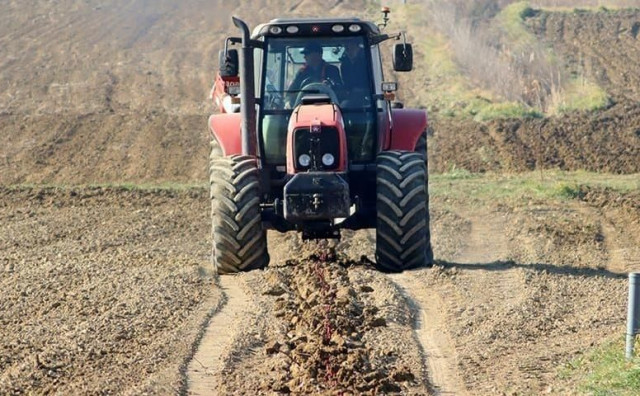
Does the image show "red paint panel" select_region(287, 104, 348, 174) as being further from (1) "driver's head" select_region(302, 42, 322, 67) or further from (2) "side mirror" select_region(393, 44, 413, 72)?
(2) "side mirror" select_region(393, 44, 413, 72)

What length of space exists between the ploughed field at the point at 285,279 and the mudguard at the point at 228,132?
4.22 ft

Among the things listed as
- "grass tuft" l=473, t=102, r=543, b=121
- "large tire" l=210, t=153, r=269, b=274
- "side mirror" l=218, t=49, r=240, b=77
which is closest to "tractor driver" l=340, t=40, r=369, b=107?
"side mirror" l=218, t=49, r=240, b=77

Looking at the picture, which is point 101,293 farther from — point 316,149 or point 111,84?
point 111,84

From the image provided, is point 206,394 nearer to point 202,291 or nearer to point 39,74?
point 202,291

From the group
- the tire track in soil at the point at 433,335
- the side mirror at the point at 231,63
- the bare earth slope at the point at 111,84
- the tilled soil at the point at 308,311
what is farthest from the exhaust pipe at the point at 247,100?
the bare earth slope at the point at 111,84

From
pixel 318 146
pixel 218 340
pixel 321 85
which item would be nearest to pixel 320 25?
pixel 321 85

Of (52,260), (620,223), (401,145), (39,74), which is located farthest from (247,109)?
(39,74)

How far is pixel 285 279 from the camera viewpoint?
10922 mm

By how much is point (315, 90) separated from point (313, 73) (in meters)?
0.18

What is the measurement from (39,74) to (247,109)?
854 inches

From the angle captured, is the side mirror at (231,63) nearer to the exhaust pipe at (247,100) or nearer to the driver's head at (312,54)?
the exhaust pipe at (247,100)

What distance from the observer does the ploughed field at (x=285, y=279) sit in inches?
305

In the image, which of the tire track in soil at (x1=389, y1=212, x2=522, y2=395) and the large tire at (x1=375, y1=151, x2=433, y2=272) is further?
the large tire at (x1=375, y1=151, x2=433, y2=272)

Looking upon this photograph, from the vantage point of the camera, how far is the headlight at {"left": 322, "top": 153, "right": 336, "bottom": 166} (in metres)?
11.4
